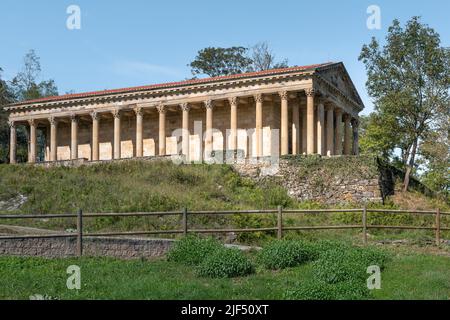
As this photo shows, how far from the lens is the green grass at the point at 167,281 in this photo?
36.1 ft

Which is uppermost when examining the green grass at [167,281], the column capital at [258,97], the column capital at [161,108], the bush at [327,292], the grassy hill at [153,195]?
the column capital at [258,97]

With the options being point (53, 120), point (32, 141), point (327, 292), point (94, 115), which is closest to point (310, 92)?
point (94, 115)

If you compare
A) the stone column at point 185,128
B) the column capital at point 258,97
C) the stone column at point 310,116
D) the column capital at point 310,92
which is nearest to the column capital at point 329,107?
the stone column at point 310,116

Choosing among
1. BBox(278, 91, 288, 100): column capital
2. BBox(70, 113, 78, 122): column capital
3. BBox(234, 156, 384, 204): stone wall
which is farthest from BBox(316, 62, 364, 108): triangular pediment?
BBox(70, 113, 78, 122): column capital

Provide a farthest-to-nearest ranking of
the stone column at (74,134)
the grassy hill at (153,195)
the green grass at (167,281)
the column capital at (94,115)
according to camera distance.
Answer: the stone column at (74,134) < the column capital at (94,115) < the grassy hill at (153,195) < the green grass at (167,281)

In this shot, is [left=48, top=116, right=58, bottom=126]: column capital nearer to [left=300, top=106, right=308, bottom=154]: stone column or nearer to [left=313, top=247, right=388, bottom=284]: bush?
Answer: [left=300, top=106, right=308, bottom=154]: stone column

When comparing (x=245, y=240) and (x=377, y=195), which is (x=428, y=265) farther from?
(x=377, y=195)

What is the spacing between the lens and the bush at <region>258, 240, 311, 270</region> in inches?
581

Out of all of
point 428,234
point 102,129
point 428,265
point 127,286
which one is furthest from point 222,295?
point 102,129

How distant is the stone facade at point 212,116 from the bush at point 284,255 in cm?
2434

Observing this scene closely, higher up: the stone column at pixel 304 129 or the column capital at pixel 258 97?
the column capital at pixel 258 97

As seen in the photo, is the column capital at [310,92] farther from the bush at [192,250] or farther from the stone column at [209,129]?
the bush at [192,250]

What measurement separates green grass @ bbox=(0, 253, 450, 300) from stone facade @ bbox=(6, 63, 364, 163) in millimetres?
25560
